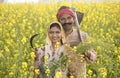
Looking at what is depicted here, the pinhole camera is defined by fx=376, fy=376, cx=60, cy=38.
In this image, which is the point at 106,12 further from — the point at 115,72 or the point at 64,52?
the point at 64,52

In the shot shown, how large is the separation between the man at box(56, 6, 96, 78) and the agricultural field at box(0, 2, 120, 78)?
0.33ft

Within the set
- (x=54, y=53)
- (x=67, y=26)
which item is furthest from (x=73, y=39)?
(x=54, y=53)

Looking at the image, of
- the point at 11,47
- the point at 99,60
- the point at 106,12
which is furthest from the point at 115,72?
the point at 106,12

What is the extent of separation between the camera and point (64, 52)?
2.98 metres

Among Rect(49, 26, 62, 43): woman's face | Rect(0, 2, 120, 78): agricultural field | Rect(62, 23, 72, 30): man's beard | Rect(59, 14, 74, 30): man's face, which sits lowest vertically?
Rect(0, 2, 120, 78): agricultural field

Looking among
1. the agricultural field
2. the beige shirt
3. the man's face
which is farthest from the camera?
the agricultural field

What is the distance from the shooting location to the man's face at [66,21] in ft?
10.2

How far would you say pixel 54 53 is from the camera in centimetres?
303

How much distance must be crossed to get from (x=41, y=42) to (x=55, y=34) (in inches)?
91.3

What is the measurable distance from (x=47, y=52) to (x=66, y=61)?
0.60 feet

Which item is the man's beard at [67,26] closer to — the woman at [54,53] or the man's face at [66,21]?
the man's face at [66,21]

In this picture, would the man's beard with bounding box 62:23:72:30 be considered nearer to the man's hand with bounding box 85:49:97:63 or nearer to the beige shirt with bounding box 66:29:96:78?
the beige shirt with bounding box 66:29:96:78

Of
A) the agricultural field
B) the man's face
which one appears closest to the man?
the man's face

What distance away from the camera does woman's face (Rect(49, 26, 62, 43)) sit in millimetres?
2988
